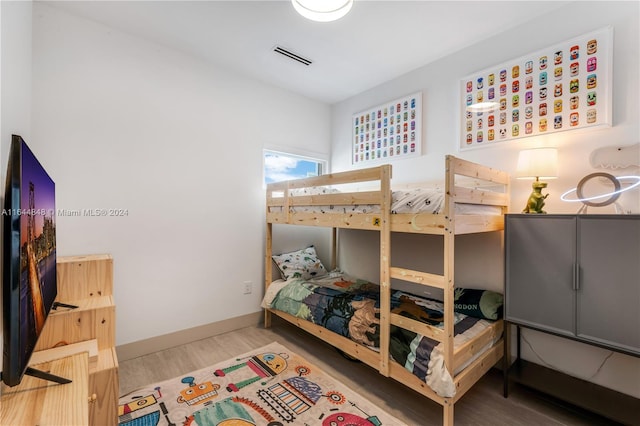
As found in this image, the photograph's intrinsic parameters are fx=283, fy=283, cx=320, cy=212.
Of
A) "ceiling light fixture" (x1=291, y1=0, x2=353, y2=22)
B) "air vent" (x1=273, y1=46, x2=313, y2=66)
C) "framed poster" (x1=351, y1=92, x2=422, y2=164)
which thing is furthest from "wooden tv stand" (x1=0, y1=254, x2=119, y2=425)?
"framed poster" (x1=351, y1=92, x2=422, y2=164)

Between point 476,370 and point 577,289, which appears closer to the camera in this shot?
point 577,289

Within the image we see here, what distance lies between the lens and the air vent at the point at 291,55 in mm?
2466

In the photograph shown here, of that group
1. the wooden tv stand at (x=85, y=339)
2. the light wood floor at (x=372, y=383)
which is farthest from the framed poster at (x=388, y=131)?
the wooden tv stand at (x=85, y=339)

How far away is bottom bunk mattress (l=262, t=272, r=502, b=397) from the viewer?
1581mm

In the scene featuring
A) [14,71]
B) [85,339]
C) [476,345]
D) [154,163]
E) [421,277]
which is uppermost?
[14,71]

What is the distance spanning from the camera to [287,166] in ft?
11.1

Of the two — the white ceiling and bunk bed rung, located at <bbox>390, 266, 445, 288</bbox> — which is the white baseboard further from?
the white ceiling

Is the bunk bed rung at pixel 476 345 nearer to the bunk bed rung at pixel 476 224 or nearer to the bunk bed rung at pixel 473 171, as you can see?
the bunk bed rung at pixel 476 224

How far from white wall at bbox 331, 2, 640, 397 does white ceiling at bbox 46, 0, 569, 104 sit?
0.14 metres

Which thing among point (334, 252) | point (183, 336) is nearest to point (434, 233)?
point (334, 252)

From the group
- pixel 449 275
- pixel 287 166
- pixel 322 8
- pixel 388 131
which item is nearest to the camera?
pixel 449 275

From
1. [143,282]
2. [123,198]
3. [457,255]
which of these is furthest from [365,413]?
[123,198]

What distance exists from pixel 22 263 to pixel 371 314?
5.96 feet

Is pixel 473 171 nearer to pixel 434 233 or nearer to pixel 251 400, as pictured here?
pixel 434 233
